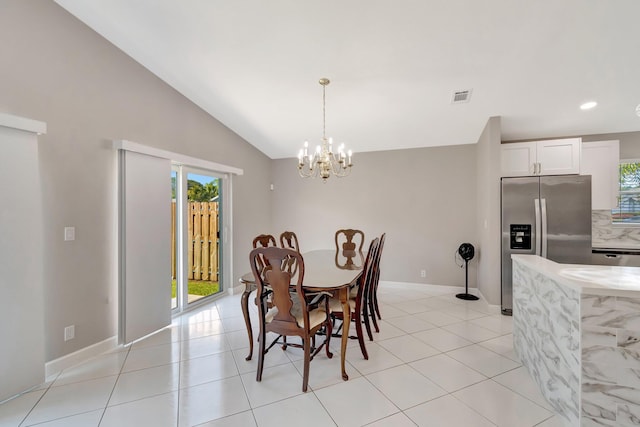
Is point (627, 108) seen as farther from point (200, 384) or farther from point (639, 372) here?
point (200, 384)

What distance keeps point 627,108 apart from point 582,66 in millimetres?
1388

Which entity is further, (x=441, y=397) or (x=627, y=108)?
(x=627, y=108)

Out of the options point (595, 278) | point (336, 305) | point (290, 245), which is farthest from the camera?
point (290, 245)

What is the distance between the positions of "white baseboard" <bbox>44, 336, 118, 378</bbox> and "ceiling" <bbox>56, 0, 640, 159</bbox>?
3.03 m

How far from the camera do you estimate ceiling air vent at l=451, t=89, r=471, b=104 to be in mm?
3204

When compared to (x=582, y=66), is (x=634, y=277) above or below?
below

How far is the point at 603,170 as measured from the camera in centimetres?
379

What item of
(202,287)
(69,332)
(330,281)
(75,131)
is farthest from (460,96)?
(69,332)

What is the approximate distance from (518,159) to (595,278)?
2.56 meters

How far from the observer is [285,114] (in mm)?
4008

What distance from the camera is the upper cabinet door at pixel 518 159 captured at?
3.75m

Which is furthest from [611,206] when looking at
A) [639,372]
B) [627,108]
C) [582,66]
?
[639,372]

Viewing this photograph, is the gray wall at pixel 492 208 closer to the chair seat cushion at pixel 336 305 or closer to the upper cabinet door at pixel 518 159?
the upper cabinet door at pixel 518 159

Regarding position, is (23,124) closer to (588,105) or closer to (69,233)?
(69,233)
